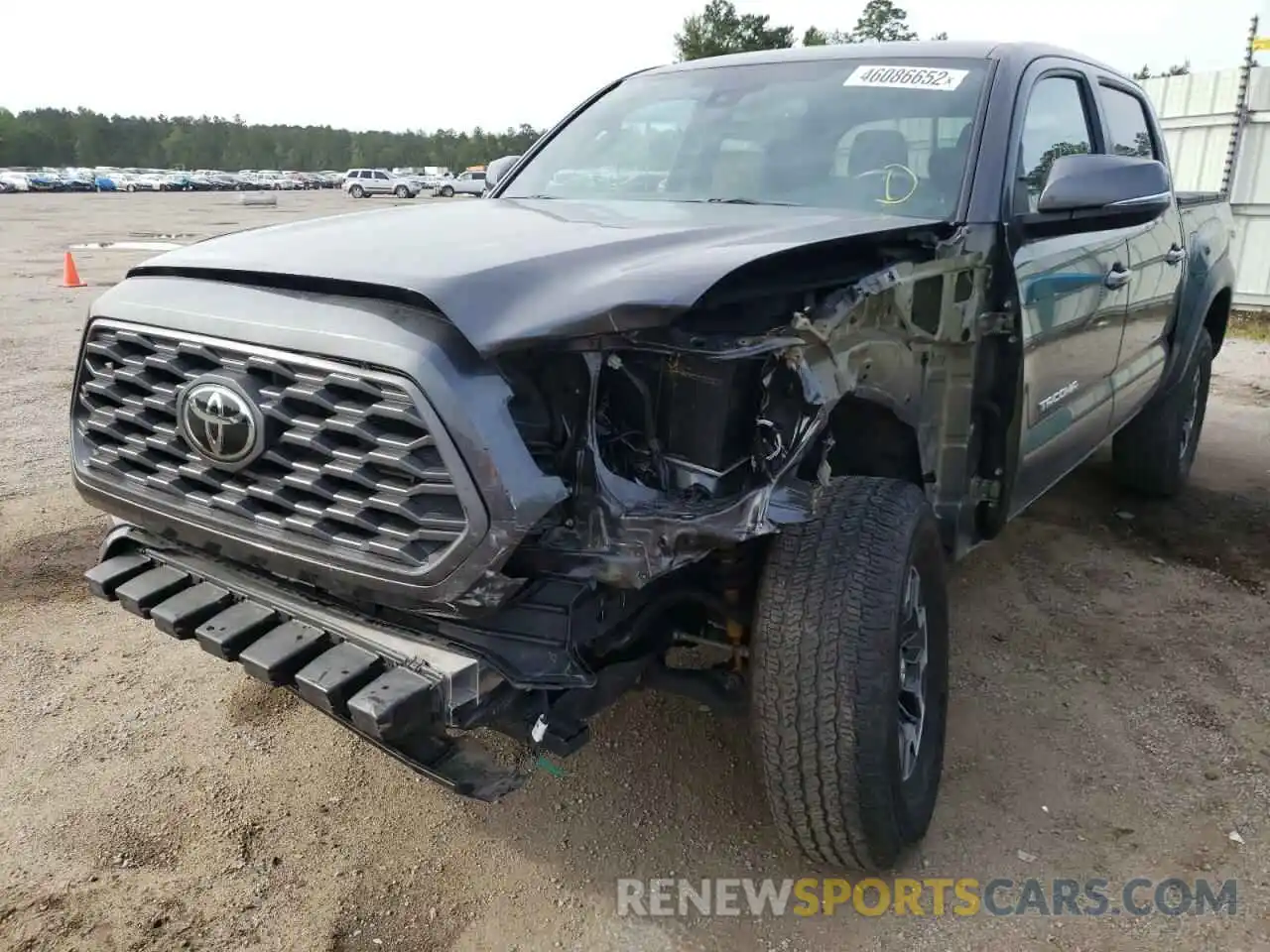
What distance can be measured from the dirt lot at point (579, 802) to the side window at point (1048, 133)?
5.26 feet

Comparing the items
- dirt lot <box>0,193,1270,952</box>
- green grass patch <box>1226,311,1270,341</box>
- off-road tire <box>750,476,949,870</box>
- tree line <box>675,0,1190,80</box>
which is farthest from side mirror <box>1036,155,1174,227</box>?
tree line <box>675,0,1190,80</box>

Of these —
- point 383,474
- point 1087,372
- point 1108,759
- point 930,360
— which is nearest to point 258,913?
point 383,474

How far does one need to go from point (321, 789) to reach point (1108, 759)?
226 cm

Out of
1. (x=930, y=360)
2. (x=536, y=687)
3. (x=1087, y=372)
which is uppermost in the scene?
(x=930, y=360)

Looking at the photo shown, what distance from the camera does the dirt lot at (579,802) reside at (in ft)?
7.70

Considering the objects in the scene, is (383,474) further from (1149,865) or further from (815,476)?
(1149,865)

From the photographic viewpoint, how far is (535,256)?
213 centimetres

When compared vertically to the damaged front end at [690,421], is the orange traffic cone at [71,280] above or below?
below

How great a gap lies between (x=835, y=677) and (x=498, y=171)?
2925 mm

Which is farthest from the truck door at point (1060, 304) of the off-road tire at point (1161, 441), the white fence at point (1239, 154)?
the white fence at point (1239, 154)

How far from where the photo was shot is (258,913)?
7.80 feet

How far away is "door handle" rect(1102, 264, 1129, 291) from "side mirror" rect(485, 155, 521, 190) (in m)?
2.23

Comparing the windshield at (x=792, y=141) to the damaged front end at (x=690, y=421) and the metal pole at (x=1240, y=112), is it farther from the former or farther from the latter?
the metal pole at (x=1240, y=112)

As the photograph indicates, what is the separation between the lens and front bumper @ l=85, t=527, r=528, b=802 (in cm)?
193
